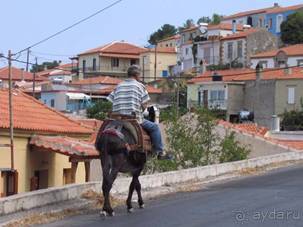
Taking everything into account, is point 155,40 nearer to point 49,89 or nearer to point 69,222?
point 49,89

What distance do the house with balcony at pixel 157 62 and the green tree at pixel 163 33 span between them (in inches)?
1169

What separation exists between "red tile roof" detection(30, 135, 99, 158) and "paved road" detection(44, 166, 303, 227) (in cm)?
405

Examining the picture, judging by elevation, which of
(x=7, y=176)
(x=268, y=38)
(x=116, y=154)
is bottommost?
(x=7, y=176)

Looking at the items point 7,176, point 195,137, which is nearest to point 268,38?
point 195,137

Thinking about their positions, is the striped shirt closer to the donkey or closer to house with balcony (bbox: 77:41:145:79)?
the donkey

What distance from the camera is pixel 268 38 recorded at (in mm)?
102312

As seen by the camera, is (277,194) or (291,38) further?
(291,38)

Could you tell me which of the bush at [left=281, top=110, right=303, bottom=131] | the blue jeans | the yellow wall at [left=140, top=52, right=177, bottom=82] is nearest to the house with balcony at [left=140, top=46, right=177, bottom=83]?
the yellow wall at [left=140, top=52, right=177, bottom=82]

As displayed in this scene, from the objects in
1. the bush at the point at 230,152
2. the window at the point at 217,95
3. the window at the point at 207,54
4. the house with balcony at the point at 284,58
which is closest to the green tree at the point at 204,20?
the window at the point at 207,54

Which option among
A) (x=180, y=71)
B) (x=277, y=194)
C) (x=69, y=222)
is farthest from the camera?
(x=180, y=71)

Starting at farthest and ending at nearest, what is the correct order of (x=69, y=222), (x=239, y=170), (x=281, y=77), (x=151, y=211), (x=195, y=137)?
(x=281, y=77), (x=195, y=137), (x=239, y=170), (x=151, y=211), (x=69, y=222)

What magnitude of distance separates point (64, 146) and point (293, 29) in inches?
3485

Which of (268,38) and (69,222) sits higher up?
(268,38)

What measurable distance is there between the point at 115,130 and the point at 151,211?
142 centimetres
